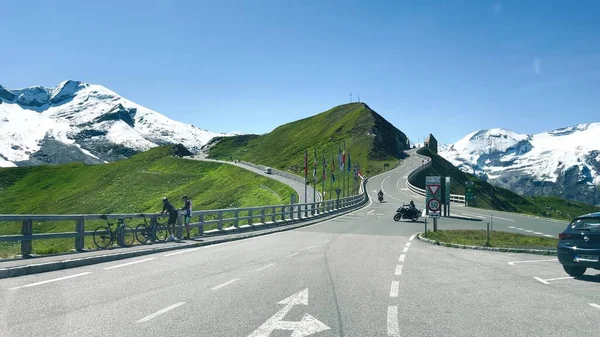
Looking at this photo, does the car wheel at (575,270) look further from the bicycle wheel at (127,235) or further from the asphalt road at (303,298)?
the bicycle wheel at (127,235)

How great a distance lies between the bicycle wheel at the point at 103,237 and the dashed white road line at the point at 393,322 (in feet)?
42.8

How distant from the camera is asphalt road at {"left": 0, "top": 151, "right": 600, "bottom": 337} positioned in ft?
24.2

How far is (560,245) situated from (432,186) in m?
14.3

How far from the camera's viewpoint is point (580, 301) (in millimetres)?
9609

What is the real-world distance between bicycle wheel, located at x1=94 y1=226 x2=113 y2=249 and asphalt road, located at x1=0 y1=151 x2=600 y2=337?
3.72 meters

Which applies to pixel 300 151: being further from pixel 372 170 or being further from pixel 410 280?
pixel 410 280

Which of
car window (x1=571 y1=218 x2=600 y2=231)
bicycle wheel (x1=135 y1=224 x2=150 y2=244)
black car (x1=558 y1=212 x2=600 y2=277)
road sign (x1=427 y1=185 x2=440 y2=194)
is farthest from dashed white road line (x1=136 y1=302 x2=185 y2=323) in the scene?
road sign (x1=427 y1=185 x2=440 y2=194)

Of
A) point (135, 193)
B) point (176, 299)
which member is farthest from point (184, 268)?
point (135, 193)

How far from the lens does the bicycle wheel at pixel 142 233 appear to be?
2070cm

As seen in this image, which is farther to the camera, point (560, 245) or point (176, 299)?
point (560, 245)

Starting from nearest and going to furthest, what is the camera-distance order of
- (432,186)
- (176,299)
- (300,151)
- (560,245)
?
(176,299)
(560,245)
(432,186)
(300,151)

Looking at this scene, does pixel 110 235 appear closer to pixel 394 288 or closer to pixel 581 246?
pixel 394 288

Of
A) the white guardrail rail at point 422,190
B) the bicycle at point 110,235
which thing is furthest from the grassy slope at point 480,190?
the bicycle at point 110,235

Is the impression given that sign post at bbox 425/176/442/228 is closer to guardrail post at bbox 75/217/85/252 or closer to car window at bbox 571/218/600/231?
car window at bbox 571/218/600/231
